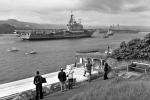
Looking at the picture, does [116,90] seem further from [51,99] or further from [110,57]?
[110,57]

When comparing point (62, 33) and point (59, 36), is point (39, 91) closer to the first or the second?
point (59, 36)

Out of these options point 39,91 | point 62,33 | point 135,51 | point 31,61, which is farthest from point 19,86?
point 62,33

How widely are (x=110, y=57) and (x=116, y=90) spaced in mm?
12615

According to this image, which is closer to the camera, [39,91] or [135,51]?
[39,91]

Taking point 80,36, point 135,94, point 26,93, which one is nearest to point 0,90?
point 26,93

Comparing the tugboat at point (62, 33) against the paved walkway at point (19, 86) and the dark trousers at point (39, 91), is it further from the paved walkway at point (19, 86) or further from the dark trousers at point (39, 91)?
the dark trousers at point (39, 91)

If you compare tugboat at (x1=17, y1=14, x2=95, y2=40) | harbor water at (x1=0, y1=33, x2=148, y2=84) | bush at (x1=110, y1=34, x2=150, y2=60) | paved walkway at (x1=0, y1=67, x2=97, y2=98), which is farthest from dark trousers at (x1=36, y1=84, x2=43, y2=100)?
tugboat at (x1=17, y1=14, x2=95, y2=40)

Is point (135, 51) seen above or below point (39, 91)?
above

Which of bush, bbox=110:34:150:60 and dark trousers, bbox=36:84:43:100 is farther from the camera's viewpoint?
bush, bbox=110:34:150:60

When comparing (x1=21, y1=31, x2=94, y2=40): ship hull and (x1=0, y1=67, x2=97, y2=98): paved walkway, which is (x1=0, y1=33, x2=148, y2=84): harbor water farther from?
(x1=21, y1=31, x2=94, y2=40): ship hull

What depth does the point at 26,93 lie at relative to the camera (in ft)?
44.8

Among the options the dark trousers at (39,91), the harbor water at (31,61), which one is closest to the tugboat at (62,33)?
the harbor water at (31,61)

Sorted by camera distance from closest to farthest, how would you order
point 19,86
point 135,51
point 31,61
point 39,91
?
point 39,91 → point 19,86 → point 135,51 → point 31,61

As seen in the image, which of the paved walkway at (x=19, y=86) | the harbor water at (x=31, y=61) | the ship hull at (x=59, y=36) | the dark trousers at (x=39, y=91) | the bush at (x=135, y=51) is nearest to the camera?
the dark trousers at (x=39, y=91)
